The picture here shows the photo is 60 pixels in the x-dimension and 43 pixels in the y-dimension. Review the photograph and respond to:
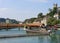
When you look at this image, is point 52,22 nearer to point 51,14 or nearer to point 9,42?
point 51,14

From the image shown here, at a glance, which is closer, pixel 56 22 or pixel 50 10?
pixel 56 22

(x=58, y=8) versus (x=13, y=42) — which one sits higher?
(x=58, y=8)

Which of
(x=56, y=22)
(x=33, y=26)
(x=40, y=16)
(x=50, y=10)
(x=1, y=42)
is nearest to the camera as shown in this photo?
(x=1, y=42)

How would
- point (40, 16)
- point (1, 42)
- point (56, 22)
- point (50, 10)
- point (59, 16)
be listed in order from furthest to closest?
point (40, 16)
point (50, 10)
point (59, 16)
point (56, 22)
point (1, 42)

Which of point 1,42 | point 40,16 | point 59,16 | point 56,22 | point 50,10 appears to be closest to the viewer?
point 1,42

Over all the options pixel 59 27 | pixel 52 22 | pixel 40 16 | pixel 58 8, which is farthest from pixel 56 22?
pixel 40 16

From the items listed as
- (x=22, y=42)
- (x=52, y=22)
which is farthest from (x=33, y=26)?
(x=22, y=42)

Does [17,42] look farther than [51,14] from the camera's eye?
No

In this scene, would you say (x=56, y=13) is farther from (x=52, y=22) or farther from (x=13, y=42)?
(x=13, y=42)

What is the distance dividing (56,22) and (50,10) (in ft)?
91.4

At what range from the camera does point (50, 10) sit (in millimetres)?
133000

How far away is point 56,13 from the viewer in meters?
130

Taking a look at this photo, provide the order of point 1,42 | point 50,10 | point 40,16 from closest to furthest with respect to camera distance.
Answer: point 1,42 → point 50,10 → point 40,16

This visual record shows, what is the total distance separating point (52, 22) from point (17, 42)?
231 feet
